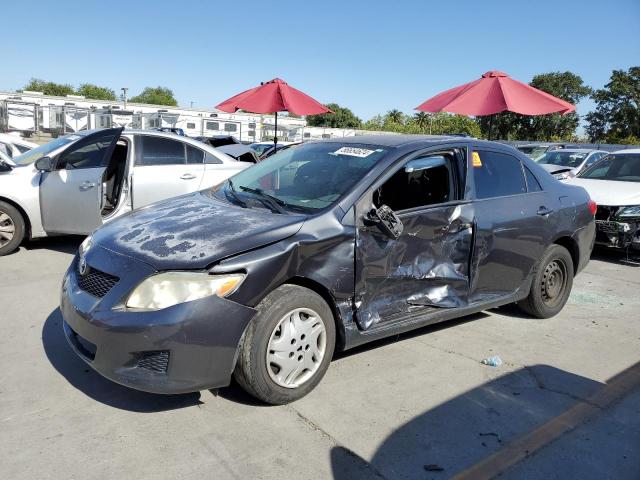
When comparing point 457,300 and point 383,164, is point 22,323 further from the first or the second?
point 457,300

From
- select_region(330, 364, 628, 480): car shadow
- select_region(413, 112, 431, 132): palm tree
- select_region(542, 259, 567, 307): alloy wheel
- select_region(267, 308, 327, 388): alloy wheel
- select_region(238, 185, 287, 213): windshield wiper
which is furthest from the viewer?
select_region(413, 112, 431, 132): palm tree

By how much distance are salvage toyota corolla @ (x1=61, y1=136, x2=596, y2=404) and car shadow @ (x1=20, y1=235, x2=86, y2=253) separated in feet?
11.9

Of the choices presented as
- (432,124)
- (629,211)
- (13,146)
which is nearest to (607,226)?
(629,211)

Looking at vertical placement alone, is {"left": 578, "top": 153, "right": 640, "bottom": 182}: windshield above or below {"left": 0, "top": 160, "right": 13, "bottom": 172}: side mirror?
above

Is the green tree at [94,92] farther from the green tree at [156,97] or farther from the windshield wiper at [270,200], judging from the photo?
the windshield wiper at [270,200]

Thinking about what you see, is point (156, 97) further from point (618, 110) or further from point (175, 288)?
point (175, 288)

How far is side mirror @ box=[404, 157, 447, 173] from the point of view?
3.92 metres

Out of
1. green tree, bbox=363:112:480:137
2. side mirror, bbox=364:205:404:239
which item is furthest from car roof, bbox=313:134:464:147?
green tree, bbox=363:112:480:137

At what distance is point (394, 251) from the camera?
3.66 meters

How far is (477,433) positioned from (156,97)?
340 ft

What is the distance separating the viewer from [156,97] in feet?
322

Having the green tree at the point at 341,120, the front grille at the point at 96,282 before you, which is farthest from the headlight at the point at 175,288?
the green tree at the point at 341,120

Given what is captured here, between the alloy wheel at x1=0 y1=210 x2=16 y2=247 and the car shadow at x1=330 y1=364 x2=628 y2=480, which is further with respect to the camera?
the alloy wheel at x1=0 y1=210 x2=16 y2=247

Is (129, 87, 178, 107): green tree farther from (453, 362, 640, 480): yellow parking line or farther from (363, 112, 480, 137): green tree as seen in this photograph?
(453, 362, 640, 480): yellow parking line
